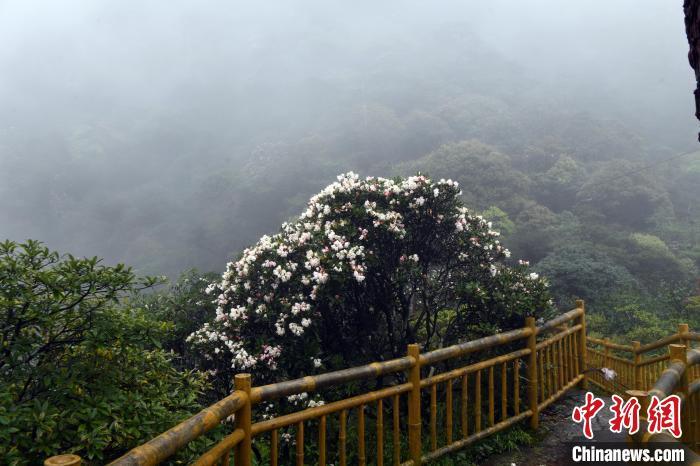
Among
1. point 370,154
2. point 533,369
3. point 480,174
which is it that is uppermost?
point 370,154

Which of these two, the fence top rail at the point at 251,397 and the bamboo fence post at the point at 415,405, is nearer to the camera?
the fence top rail at the point at 251,397

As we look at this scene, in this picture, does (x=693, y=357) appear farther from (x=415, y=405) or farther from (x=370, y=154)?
(x=370, y=154)

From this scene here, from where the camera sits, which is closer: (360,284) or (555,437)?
(555,437)

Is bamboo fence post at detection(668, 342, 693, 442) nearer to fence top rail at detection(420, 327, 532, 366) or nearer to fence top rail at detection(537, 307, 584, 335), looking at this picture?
fence top rail at detection(420, 327, 532, 366)

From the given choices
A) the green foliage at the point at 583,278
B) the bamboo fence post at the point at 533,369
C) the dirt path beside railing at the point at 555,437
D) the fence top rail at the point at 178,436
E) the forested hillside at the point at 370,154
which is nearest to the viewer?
the fence top rail at the point at 178,436

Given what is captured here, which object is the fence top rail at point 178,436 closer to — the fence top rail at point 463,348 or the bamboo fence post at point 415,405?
the bamboo fence post at point 415,405

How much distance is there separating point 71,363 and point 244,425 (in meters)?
1.43

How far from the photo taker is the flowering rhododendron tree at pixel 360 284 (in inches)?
217

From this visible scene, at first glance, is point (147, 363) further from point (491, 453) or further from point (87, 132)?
point (87, 132)

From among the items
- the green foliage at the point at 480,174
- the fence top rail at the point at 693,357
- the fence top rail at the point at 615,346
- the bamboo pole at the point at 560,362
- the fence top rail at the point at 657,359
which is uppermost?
the green foliage at the point at 480,174

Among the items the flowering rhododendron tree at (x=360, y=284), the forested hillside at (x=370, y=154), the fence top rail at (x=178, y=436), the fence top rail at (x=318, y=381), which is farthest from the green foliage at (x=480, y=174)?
the fence top rail at (x=178, y=436)

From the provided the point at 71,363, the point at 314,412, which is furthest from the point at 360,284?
the point at 71,363

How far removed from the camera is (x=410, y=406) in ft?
11.9

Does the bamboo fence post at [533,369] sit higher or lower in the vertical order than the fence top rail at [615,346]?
higher
